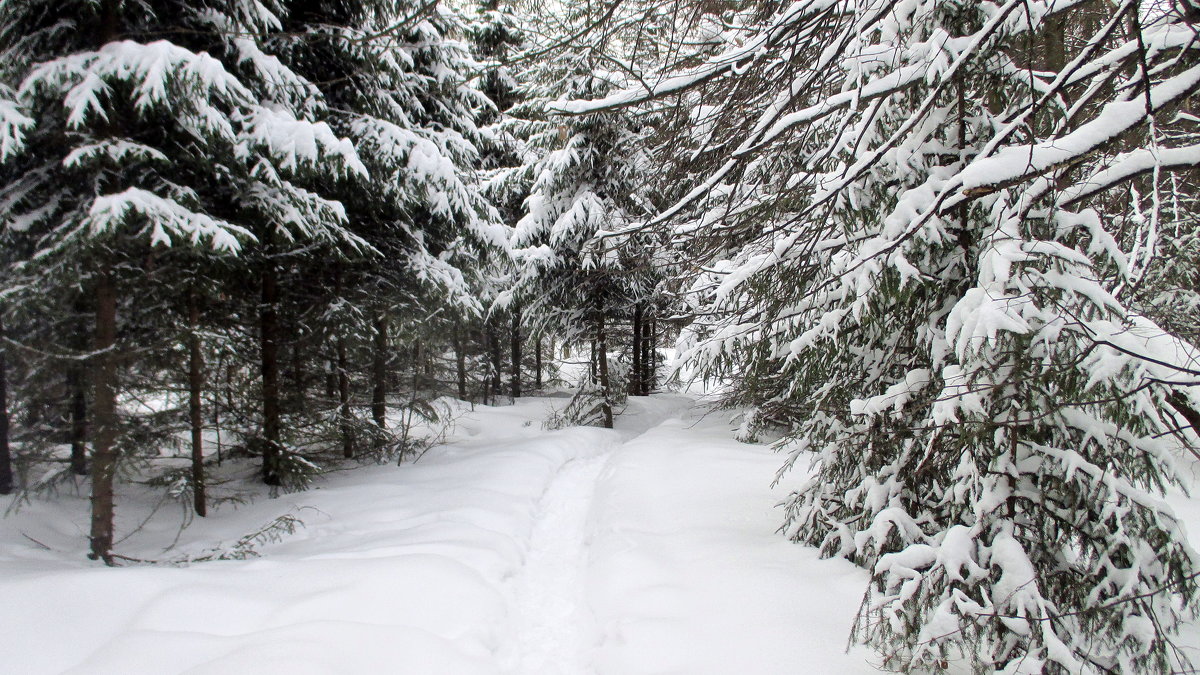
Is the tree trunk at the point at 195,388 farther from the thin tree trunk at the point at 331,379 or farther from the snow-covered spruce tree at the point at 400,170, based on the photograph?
the thin tree trunk at the point at 331,379

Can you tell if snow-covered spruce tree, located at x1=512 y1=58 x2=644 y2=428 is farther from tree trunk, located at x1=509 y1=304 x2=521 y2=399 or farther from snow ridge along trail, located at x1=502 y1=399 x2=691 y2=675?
snow ridge along trail, located at x1=502 y1=399 x2=691 y2=675

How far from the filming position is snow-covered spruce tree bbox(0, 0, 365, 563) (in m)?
4.22

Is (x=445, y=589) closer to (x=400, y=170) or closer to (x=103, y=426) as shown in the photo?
(x=103, y=426)

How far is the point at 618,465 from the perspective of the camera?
8.98 m

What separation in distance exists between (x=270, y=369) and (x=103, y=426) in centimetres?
231

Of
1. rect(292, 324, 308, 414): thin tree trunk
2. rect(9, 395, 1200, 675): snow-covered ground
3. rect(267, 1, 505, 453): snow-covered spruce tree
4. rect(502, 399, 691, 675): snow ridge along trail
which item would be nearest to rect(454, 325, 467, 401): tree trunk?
rect(267, 1, 505, 453): snow-covered spruce tree

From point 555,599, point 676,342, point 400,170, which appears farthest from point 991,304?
point 400,170

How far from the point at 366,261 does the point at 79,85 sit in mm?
4047

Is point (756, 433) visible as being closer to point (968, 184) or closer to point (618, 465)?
point (618, 465)

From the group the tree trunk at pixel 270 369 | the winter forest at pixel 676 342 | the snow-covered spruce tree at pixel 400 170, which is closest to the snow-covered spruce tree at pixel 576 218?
the snow-covered spruce tree at pixel 400 170

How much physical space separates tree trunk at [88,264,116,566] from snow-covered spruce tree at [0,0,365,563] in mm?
10

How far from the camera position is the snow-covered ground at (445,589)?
3256 mm

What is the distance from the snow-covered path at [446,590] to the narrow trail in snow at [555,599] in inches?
0.7

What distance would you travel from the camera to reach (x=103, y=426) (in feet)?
16.0
